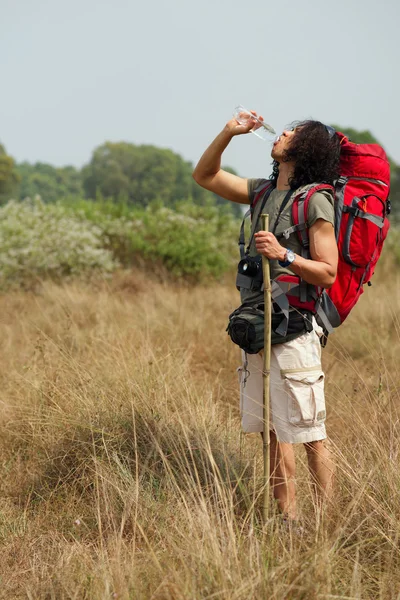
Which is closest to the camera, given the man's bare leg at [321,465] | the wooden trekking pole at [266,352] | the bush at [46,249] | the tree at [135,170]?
the wooden trekking pole at [266,352]

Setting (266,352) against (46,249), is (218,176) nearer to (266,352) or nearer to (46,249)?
(266,352)

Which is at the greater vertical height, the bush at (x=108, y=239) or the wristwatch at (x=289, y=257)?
the wristwatch at (x=289, y=257)

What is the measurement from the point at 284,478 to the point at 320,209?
4.32ft

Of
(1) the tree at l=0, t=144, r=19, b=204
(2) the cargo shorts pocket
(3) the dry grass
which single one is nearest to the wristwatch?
(2) the cargo shorts pocket

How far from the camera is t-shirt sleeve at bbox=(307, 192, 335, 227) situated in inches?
126

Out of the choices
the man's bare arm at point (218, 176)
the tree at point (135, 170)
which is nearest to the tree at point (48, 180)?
the tree at point (135, 170)

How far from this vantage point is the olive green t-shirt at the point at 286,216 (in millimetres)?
3232

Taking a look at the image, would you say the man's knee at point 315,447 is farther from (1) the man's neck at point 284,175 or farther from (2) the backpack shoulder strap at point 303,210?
(1) the man's neck at point 284,175

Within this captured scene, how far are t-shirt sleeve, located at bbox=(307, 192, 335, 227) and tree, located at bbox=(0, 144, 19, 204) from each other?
218ft

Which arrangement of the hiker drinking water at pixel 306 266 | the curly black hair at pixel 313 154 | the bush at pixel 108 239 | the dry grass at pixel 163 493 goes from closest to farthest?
the dry grass at pixel 163 493, the hiker drinking water at pixel 306 266, the curly black hair at pixel 313 154, the bush at pixel 108 239

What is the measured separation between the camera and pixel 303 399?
335 centimetres

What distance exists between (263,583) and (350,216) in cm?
168

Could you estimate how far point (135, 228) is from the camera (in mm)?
14641

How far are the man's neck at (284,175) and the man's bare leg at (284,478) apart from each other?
1.30 meters
